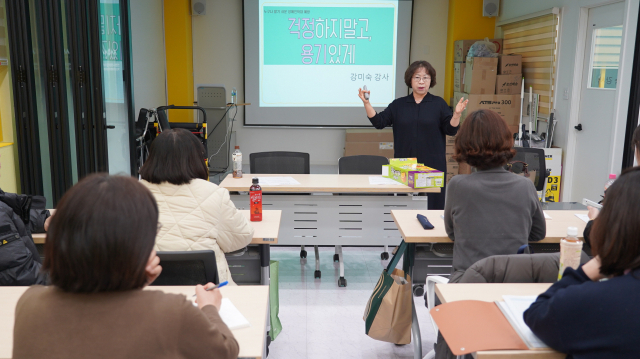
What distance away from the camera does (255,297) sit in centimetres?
173

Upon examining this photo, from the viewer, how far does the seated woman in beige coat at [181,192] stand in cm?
203

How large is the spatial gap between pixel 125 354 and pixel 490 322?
3.30 ft

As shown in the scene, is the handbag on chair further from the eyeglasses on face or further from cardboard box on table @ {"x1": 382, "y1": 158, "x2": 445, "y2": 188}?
the eyeglasses on face

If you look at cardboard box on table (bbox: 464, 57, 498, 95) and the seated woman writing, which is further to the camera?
cardboard box on table (bbox: 464, 57, 498, 95)

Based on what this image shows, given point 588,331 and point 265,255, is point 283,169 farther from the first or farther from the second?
point 588,331

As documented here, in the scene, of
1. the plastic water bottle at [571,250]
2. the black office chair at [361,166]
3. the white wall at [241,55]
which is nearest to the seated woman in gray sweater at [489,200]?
the plastic water bottle at [571,250]

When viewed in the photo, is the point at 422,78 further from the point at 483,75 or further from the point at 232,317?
the point at 232,317

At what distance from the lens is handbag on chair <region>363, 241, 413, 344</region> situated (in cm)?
253

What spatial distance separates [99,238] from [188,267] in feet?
2.79

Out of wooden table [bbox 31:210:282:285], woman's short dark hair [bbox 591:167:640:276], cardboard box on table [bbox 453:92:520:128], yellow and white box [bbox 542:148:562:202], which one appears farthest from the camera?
cardboard box on table [bbox 453:92:520:128]

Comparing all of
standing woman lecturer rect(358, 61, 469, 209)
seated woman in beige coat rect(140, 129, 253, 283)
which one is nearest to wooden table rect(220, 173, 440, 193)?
standing woman lecturer rect(358, 61, 469, 209)

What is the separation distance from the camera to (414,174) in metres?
3.51

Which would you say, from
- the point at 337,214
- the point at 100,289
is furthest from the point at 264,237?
the point at 100,289

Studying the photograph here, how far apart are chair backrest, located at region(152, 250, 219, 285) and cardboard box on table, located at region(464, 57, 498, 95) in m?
5.03
